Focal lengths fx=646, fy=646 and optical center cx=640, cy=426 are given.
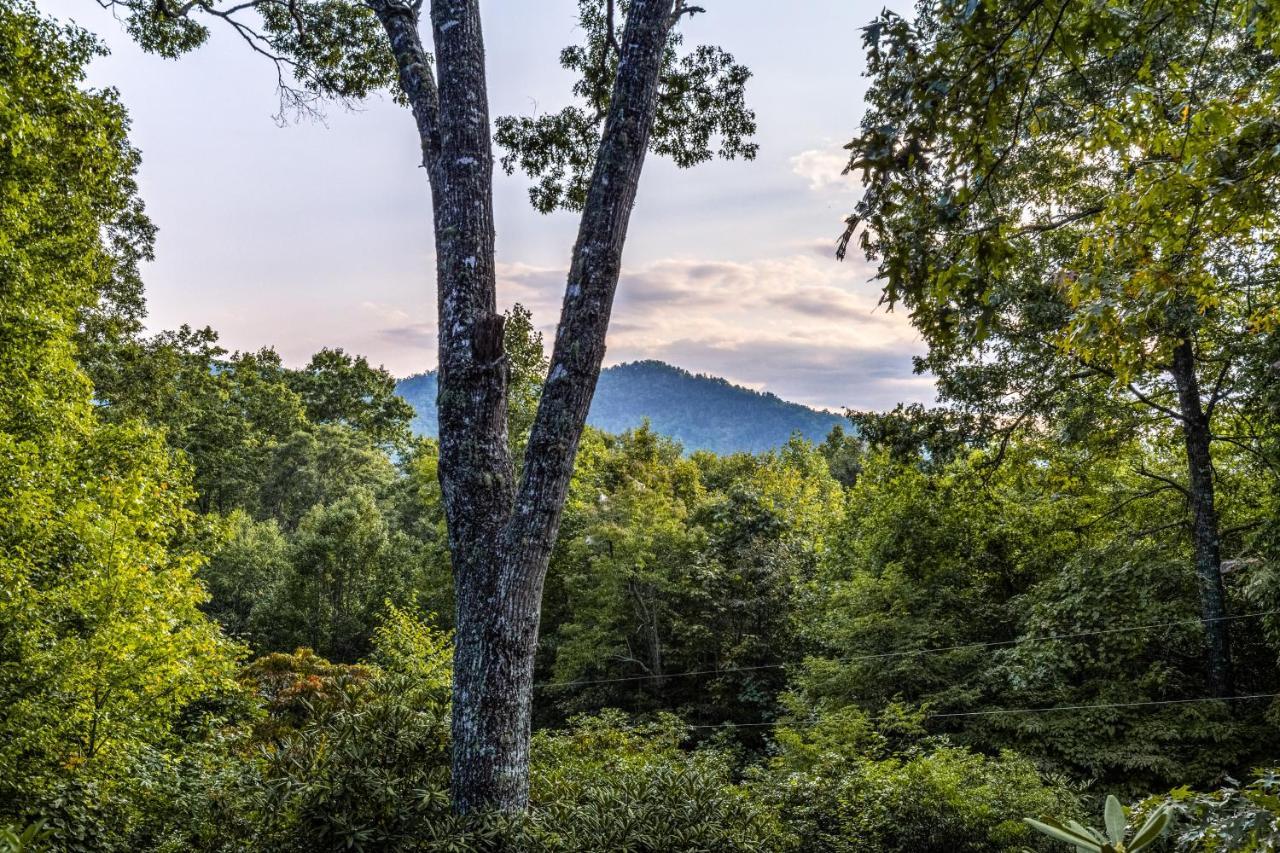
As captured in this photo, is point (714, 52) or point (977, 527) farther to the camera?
point (977, 527)

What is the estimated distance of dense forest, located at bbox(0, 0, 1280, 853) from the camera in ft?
6.98

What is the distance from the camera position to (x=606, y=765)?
4.78 m

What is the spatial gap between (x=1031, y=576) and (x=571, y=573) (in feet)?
33.5

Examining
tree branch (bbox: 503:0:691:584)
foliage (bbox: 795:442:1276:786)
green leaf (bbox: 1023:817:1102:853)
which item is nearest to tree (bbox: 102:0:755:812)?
tree branch (bbox: 503:0:691:584)

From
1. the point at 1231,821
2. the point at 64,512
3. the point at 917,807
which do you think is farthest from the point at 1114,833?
the point at 64,512

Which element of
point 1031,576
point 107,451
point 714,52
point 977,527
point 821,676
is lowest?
point 821,676

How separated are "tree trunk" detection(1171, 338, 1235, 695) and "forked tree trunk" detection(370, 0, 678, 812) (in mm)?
7596

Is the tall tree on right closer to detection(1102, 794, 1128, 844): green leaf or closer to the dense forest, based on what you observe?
the dense forest

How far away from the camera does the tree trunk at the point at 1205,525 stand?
7566 mm

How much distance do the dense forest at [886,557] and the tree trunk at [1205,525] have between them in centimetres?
5

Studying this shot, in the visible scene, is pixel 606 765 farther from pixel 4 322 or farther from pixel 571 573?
pixel 571 573

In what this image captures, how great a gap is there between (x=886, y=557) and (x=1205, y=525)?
202 inches

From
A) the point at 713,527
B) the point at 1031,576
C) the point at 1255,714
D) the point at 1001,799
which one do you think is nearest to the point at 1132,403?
the point at 1255,714

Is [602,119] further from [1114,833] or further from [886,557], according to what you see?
[886,557]
